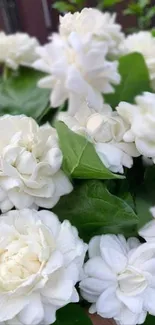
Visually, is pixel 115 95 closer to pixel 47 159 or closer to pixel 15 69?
pixel 47 159

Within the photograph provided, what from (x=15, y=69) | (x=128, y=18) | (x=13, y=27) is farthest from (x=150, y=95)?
(x=13, y=27)

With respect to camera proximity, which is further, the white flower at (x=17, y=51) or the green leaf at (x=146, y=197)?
the white flower at (x=17, y=51)

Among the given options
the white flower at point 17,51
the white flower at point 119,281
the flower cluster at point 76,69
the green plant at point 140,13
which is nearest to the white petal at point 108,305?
the white flower at point 119,281

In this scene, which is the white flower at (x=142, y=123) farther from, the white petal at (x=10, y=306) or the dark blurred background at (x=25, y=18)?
the dark blurred background at (x=25, y=18)

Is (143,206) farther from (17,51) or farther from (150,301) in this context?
(17,51)

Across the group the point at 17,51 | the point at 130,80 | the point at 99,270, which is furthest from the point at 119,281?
the point at 17,51
